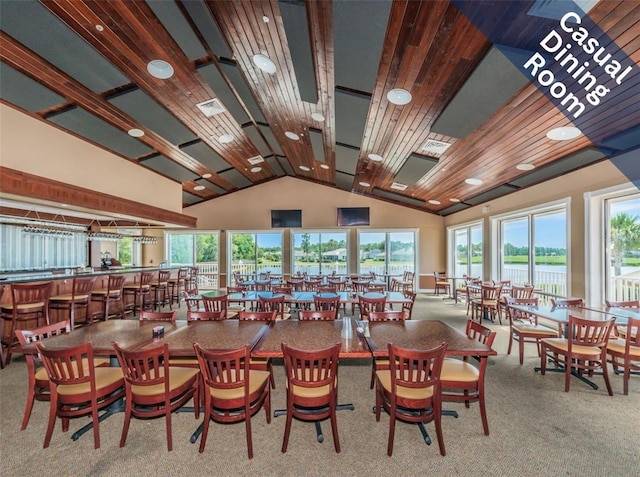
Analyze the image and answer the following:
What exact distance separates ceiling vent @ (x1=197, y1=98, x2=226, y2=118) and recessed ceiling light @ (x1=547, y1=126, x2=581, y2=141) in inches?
188

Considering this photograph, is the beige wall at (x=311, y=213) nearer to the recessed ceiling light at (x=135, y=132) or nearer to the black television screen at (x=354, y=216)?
the black television screen at (x=354, y=216)

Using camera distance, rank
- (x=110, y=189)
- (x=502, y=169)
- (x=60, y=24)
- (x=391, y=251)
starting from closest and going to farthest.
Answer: (x=60, y=24)
(x=502, y=169)
(x=110, y=189)
(x=391, y=251)

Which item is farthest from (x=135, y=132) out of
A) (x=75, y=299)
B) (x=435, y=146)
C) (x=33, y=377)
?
(x=435, y=146)

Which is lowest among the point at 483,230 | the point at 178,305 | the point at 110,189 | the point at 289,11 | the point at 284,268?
the point at 178,305

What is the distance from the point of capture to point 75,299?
4.80 m

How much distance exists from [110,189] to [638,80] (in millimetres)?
7897

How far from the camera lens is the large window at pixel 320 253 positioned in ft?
34.7

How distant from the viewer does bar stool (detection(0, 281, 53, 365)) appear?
4.05 meters

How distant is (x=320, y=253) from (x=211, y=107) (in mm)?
6539

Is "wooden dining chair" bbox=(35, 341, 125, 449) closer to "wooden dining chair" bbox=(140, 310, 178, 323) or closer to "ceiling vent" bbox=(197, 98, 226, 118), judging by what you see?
"wooden dining chair" bbox=(140, 310, 178, 323)

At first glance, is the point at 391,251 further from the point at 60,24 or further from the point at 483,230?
the point at 60,24

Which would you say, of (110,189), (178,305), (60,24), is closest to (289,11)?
(60,24)

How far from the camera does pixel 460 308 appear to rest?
7648mm

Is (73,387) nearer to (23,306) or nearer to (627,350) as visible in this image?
(23,306)
